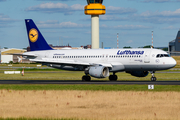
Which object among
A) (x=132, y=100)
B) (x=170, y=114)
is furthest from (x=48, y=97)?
(x=170, y=114)

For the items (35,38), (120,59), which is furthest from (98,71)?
(35,38)

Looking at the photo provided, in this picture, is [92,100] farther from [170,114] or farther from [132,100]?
[170,114]

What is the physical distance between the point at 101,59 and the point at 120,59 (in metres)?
3.14

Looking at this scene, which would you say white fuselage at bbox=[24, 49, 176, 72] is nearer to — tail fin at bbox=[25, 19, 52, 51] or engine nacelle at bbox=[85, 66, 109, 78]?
engine nacelle at bbox=[85, 66, 109, 78]

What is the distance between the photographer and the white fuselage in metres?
44.0

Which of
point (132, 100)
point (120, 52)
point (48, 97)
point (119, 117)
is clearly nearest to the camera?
point (119, 117)

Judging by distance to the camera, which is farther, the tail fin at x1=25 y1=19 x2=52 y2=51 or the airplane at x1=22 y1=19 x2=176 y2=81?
the tail fin at x1=25 y1=19 x2=52 y2=51

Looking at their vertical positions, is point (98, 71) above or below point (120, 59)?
below

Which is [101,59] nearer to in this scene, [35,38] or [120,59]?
[120,59]

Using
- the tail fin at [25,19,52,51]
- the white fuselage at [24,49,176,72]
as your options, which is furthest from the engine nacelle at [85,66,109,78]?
the tail fin at [25,19,52,51]

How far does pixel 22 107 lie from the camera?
21.3 metres

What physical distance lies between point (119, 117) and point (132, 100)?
707cm

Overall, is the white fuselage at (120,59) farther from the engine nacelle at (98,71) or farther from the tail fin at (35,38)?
the tail fin at (35,38)

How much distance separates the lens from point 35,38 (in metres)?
54.9
